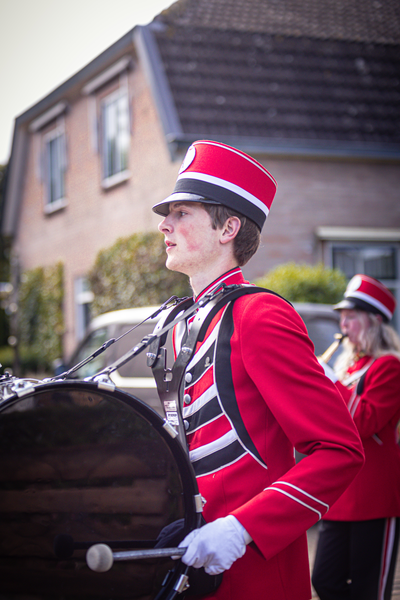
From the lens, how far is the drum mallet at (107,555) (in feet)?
4.22

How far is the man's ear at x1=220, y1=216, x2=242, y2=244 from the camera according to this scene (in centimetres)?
179

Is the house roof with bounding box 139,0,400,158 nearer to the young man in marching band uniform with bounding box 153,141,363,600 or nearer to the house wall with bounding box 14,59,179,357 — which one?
the house wall with bounding box 14,59,179,357

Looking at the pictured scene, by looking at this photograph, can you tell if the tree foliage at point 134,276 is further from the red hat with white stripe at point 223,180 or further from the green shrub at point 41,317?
the red hat with white stripe at point 223,180

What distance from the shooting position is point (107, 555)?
1.29 m

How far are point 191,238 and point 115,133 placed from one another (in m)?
11.3

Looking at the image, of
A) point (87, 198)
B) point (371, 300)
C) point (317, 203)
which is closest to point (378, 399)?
point (371, 300)

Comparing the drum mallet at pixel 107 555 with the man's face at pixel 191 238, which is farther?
the man's face at pixel 191 238

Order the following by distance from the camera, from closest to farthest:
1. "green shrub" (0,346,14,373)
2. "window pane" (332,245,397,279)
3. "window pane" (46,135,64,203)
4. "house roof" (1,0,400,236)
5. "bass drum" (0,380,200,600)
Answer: "bass drum" (0,380,200,600)
"house roof" (1,0,400,236)
"window pane" (332,245,397,279)
"window pane" (46,135,64,203)
"green shrub" (0,346,14,373)

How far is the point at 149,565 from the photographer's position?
4.42 feet

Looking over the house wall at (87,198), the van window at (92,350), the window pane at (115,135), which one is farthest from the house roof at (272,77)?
the van window at (92,350)

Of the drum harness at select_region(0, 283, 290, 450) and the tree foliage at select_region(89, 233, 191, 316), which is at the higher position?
the tree foliage at select_region(89, 233, 191, 316)

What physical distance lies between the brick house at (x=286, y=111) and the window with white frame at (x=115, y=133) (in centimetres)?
→ 6

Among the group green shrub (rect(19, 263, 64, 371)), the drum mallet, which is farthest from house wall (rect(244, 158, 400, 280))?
the drum mallet

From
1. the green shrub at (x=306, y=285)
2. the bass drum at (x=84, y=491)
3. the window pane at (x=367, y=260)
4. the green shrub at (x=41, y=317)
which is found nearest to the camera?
the bass drum at (x=84, y=491)
